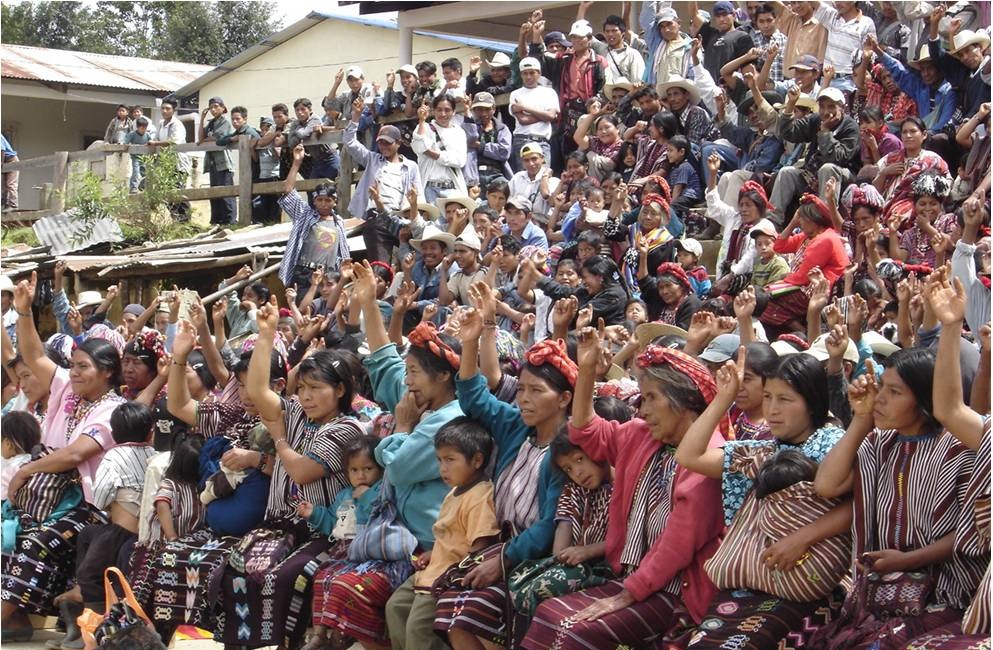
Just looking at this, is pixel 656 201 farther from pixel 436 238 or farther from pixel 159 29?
pixel 159 29

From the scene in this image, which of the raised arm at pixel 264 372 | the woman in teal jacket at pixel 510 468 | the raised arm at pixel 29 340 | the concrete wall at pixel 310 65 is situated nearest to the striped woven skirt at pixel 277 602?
the raised arm at pixel 264 372

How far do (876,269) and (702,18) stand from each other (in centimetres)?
560

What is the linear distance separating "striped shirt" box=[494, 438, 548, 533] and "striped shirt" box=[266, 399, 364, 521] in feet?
2.91

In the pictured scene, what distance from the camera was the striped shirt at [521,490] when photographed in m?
5.58

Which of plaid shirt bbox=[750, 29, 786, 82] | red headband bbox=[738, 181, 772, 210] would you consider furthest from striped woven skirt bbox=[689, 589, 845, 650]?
plaid shirt bbox=[750, 29, 786, 82]

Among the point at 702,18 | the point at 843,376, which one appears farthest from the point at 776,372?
the point at 702,18

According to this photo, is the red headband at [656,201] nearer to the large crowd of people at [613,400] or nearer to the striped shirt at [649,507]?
the large crowd of people at [613,400]

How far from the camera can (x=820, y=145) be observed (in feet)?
34.8

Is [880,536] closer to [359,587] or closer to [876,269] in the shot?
[359,587]

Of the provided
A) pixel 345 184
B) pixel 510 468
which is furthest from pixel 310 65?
pixel 510 468

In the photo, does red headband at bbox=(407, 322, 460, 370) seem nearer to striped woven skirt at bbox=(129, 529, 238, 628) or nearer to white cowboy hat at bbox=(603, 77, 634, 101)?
striped woven skirt at bbox=(129, 529, 238, 628)

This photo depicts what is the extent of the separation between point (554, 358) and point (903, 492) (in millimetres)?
1660

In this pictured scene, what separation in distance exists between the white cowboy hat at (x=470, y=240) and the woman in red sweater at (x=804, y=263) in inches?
111

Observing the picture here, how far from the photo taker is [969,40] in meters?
10.5
